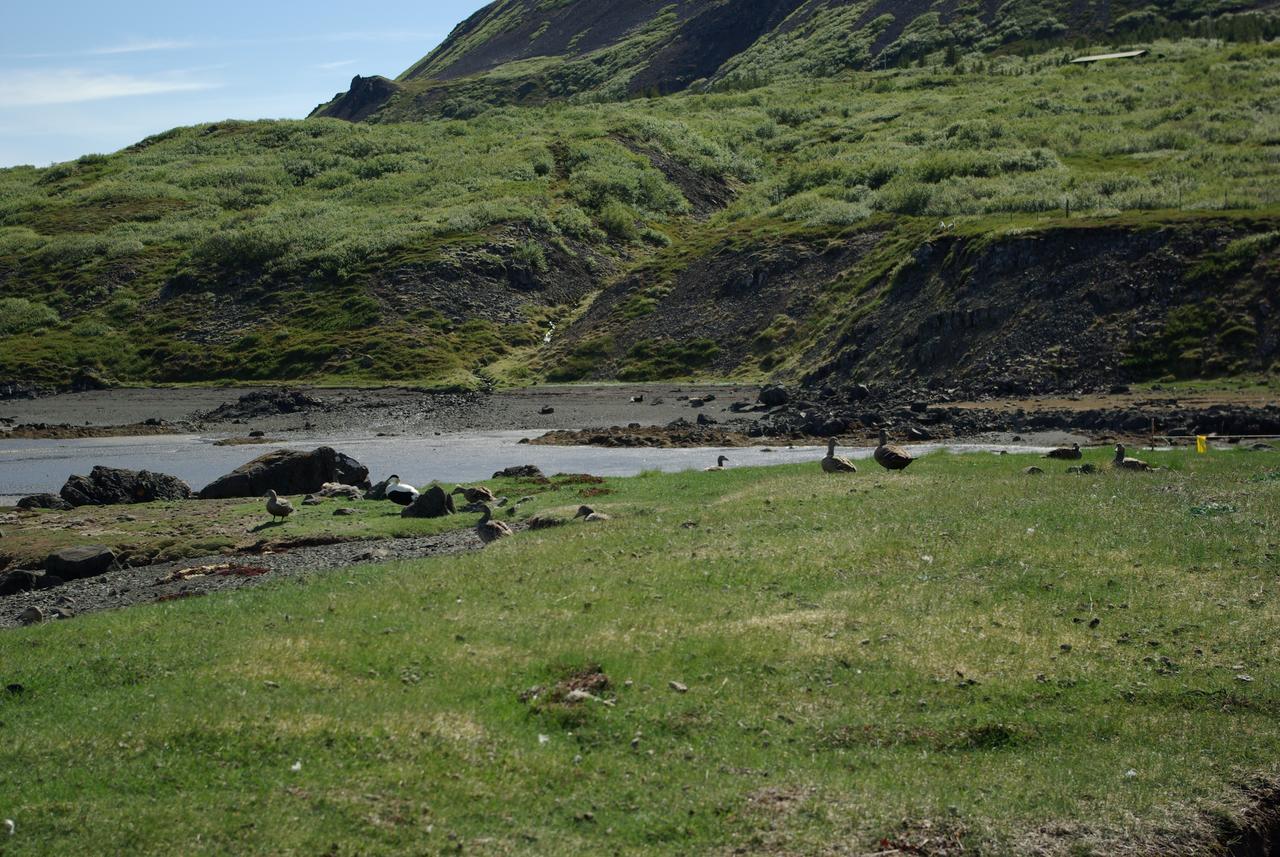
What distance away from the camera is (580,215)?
421 ft

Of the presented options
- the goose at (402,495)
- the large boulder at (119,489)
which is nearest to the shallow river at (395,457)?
the large boulder at (119,489)

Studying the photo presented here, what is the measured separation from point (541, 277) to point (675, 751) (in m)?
104

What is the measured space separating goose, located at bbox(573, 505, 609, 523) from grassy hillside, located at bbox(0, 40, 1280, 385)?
41958 mm

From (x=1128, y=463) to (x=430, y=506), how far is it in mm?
18939

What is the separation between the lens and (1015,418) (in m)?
A: 56.1

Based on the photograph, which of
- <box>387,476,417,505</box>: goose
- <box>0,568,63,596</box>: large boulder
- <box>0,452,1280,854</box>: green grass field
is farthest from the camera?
<box>387,476,417,505</box>: goose

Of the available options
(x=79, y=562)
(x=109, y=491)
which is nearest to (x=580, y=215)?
(x=109, y=491)

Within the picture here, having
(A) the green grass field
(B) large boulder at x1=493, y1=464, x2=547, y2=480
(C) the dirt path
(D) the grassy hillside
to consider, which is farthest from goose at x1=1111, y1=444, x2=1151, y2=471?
(D) the grassy hillside

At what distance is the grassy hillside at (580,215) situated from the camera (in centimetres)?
8869

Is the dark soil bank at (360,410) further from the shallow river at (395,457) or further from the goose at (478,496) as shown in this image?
the goose at (478,496)

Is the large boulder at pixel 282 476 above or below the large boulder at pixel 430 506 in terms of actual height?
below

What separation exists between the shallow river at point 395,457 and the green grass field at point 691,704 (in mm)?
23370

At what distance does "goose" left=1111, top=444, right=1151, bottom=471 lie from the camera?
35.0m

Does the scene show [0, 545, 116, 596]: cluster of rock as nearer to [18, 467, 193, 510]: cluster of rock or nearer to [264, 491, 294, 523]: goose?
[264, 491, 294, 523]: goose
